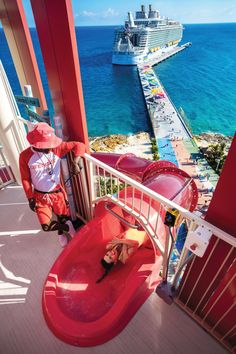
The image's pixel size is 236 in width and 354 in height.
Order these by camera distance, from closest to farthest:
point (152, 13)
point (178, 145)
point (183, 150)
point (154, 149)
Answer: point (183, 150) < point (154, 149) < point (178, 145) < point (152, 13)

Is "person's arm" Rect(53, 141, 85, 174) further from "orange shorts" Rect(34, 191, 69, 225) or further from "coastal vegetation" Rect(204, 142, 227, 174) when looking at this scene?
"coastal vegetation" Rect(204, 142, 227, 174)

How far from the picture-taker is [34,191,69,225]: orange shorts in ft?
7.70

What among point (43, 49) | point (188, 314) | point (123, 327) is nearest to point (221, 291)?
point (188, 314)

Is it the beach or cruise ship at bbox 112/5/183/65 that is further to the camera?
cruise ship at bbox 112/5/183/65

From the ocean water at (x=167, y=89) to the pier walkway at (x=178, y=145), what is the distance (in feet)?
5.79

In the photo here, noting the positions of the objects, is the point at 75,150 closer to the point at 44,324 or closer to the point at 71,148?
the point at 71,148

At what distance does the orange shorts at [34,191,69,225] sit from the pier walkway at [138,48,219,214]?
25.3 feet

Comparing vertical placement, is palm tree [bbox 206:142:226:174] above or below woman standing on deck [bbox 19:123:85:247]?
below

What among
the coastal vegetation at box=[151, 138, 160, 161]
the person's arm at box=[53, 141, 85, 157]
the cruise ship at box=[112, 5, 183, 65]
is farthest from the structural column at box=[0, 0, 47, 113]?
the cruise ship at box=[112, 5, 183, 65]

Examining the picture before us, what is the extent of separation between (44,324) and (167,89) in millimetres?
38912

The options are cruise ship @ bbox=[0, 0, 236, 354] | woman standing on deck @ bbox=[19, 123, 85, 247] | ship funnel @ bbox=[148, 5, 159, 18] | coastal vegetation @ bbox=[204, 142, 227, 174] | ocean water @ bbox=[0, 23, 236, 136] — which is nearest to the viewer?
cruise ship @ bbox=[0, 0, 236, 354]

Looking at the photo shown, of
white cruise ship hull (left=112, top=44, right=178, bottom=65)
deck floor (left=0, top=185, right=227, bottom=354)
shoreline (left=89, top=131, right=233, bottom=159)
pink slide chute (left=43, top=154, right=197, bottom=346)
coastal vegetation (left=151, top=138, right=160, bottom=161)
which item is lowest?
shoreline (left=89, top=131, right=233, bottom=159)

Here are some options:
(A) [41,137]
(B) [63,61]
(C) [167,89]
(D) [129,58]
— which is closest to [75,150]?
(A) [41,137]

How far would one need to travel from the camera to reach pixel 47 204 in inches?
93.8
